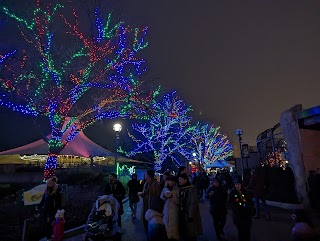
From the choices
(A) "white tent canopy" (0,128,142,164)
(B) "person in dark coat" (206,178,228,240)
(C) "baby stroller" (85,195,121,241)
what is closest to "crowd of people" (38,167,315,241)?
(B) "person in dark coat" (206,178,228,240)

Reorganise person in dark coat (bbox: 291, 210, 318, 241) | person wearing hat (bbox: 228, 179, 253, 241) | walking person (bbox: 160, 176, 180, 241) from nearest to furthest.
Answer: person in dark coat (bbox: 291, 210, 318, 241)
walking person (bbox: 160, 176, 180, 241)
person wearing hat (bbox: 228, 179, 253, 241)

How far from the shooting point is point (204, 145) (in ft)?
153

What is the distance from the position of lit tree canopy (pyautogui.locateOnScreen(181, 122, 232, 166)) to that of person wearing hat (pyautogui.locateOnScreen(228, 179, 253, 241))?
37.0m

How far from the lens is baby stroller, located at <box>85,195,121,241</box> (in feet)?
23.7

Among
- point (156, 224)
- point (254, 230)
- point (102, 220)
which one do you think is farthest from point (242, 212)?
point (102, 220)

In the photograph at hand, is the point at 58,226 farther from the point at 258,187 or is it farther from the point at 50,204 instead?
the point at 258,187

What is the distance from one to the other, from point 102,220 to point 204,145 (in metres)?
40.1

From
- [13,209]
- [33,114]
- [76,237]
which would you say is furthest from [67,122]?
[76,237]

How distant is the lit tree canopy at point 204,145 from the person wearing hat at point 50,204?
36582 millimetres

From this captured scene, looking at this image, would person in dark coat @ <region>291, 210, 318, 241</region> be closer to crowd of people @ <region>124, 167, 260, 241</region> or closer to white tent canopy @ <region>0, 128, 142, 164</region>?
crowd of people @ <region>124, 167, 260, 241</region>

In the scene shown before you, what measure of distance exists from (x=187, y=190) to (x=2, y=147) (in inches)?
1207

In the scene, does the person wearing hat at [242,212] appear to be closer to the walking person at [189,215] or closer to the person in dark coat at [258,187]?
the walking person at [189,215]

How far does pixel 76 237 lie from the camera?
336 inches

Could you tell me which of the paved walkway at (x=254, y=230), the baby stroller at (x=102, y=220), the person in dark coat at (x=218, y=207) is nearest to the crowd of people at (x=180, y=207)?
the person in dark coat at (x=218, y=207)
